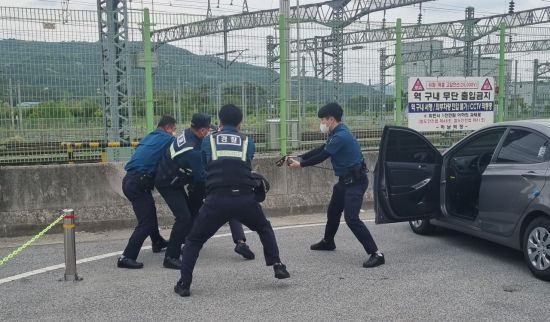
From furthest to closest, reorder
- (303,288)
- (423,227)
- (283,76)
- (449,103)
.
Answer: (449,103)
(283,76)
(423,227)
(303,288)

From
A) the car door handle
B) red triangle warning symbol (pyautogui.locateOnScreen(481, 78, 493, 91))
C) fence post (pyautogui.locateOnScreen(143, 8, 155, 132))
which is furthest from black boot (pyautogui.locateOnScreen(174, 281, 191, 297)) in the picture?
red triangle warning symbol (pyautogui.locateOnScreen(481, 78, 493, 91))

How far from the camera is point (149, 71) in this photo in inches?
323

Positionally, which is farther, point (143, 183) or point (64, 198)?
point (64, 198)

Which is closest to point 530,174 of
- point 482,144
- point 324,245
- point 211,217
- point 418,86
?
point 482,144

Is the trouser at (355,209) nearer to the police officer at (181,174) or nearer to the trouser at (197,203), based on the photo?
the trouser at (197,203)

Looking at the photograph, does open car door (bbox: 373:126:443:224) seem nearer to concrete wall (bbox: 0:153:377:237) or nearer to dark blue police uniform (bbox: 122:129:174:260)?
dark blue police uniform (bbox: 122:129:174:260)

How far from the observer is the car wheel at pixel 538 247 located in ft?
16.7

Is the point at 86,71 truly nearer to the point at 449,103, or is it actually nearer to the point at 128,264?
the point at 128,264

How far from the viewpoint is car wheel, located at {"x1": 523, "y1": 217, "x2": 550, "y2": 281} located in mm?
5078

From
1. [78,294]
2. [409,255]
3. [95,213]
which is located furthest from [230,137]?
[95,213]

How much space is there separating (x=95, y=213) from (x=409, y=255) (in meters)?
4.44

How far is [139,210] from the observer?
19.6ft

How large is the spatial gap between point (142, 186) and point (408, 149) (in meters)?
3.10

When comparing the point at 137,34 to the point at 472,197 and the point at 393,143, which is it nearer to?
the point at 393,143
